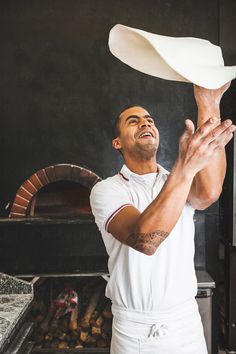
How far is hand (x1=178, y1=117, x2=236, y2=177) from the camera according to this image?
1.26m

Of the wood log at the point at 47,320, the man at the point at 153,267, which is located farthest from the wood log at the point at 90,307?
the man at the point at 153,267

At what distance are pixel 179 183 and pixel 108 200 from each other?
398 millimetres

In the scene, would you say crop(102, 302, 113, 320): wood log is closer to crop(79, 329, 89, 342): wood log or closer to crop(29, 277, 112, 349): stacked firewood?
crop(29, 277, 112, 349): stacked firewood

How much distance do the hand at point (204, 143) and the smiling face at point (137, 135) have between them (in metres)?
0.51

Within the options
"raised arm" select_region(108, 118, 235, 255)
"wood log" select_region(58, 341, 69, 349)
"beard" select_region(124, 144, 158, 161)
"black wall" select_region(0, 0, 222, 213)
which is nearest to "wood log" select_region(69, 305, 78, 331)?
"wood log" select_region(58, 341, 69, 349)

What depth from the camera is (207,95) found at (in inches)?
56.7

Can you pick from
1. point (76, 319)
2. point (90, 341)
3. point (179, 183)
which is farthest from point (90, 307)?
point (179, 183)

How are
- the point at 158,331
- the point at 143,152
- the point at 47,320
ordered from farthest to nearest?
the point at 47,320
the point at 143,152
the point at 158,331

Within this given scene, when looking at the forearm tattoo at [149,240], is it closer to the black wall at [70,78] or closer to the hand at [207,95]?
the hand at [207,95]

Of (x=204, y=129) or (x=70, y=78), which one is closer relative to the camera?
(x=204, y=129)

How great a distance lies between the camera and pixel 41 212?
140 inches

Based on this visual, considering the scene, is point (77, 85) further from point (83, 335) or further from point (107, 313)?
point (83, 335)

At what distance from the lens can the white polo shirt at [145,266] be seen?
161cm

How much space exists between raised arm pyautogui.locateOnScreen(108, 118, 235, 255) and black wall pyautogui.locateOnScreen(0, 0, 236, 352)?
207 centimetres
